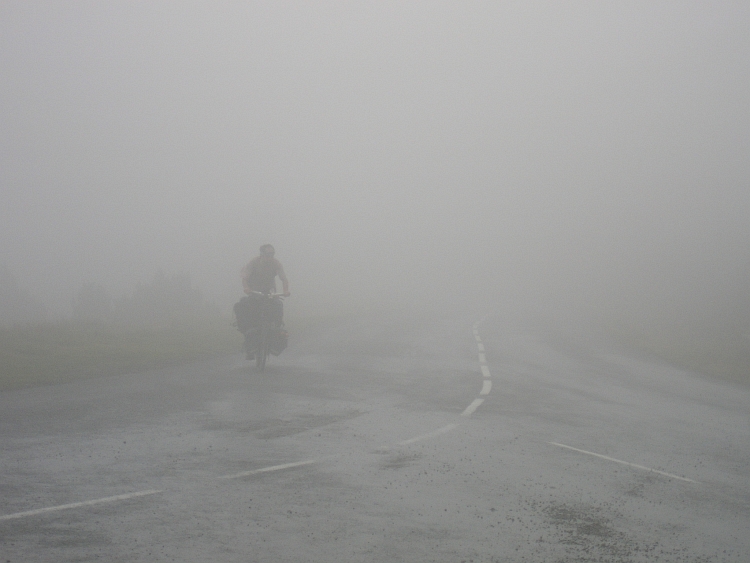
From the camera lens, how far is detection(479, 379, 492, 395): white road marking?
40.0 feet

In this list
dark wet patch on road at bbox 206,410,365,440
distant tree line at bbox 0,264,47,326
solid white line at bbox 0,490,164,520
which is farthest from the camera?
distant tree line at bbox 0,264,47,326

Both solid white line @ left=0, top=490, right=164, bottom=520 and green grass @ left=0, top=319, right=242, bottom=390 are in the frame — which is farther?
green grass @ left=0, top=319, right=242, bottom=390

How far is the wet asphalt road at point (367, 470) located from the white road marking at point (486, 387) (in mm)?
119

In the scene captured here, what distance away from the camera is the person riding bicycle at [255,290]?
584 inches

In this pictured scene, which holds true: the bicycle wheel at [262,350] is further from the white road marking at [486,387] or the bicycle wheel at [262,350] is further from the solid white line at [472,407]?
the solid white line at [472,407]

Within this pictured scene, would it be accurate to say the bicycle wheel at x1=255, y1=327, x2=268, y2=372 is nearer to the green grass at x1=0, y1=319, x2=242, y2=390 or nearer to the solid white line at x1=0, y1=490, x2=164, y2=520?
the green grass at x1=0, y1=319, x2=242, y2=390

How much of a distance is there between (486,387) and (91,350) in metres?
9.48

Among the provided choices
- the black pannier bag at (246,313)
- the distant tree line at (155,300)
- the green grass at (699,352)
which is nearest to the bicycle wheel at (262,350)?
the black pannier bag at (246,313)

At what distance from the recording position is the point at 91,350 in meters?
16.5

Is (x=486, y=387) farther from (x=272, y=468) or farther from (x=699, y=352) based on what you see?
(x=699, y=352)

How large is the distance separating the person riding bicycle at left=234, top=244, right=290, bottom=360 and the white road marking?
450 cm

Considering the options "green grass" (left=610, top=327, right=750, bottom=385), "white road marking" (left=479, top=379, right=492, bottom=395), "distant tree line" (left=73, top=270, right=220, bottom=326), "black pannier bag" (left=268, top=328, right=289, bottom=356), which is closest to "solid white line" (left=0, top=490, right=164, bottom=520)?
"white road marking" (left=479, top=379, right=492, bottom=395)

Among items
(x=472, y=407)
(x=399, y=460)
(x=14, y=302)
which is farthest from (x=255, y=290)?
(x=14, y=302)

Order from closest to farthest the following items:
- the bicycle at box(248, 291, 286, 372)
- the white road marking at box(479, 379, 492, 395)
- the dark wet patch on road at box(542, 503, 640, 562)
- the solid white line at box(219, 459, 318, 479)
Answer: the dark wet patch on road at box(542, 503, 640, 562) < the solid white line at box(219, 459, 318, 479) < the white road marking at box(479, 379, 492, 395) < the bicycle at box(248, 291, 286, 372)
